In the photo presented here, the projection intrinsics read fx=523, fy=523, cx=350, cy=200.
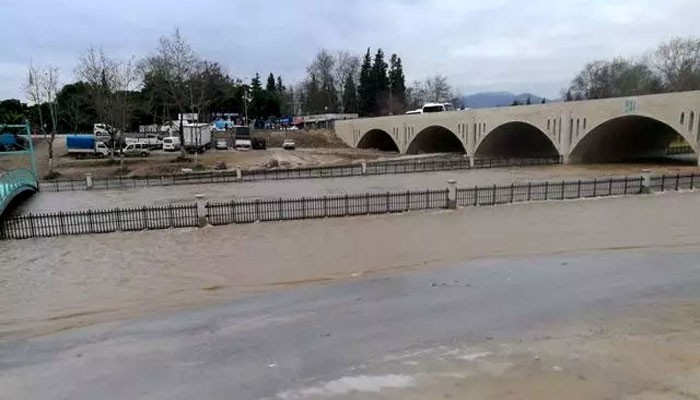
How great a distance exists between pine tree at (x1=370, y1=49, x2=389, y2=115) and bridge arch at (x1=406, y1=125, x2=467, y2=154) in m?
41.3

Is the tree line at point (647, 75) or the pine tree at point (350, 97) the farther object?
the pine tree at point (350, 97)

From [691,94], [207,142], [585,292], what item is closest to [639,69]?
[691,94]

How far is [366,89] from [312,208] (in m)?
97.3

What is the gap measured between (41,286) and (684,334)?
15.5 meters

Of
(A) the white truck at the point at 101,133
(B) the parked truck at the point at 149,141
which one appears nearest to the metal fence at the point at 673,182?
(A) the white truck at the point at 101,133

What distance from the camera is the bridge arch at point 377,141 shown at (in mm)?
83188

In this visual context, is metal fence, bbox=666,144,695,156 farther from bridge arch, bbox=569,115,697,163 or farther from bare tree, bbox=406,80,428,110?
bare tree, bbox=406,80,428,110

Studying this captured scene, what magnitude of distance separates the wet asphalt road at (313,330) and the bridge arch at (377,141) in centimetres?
6957

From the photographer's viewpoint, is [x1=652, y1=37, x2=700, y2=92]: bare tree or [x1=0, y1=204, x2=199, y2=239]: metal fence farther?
[x1=652, y1=37, x2=700, y2=92]: bare tree

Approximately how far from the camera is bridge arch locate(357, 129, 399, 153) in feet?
273

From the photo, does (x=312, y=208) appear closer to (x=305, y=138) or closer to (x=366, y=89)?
(x=305, y=138)

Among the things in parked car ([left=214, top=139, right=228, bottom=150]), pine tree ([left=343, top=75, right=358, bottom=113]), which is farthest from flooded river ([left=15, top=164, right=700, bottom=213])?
pine tree ([left=343, top=75, right=358, bottom=113])

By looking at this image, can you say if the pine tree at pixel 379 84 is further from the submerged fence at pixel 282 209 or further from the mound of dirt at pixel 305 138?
the submerged fence at pixel 282 209

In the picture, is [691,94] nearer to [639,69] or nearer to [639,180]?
[639,180]
